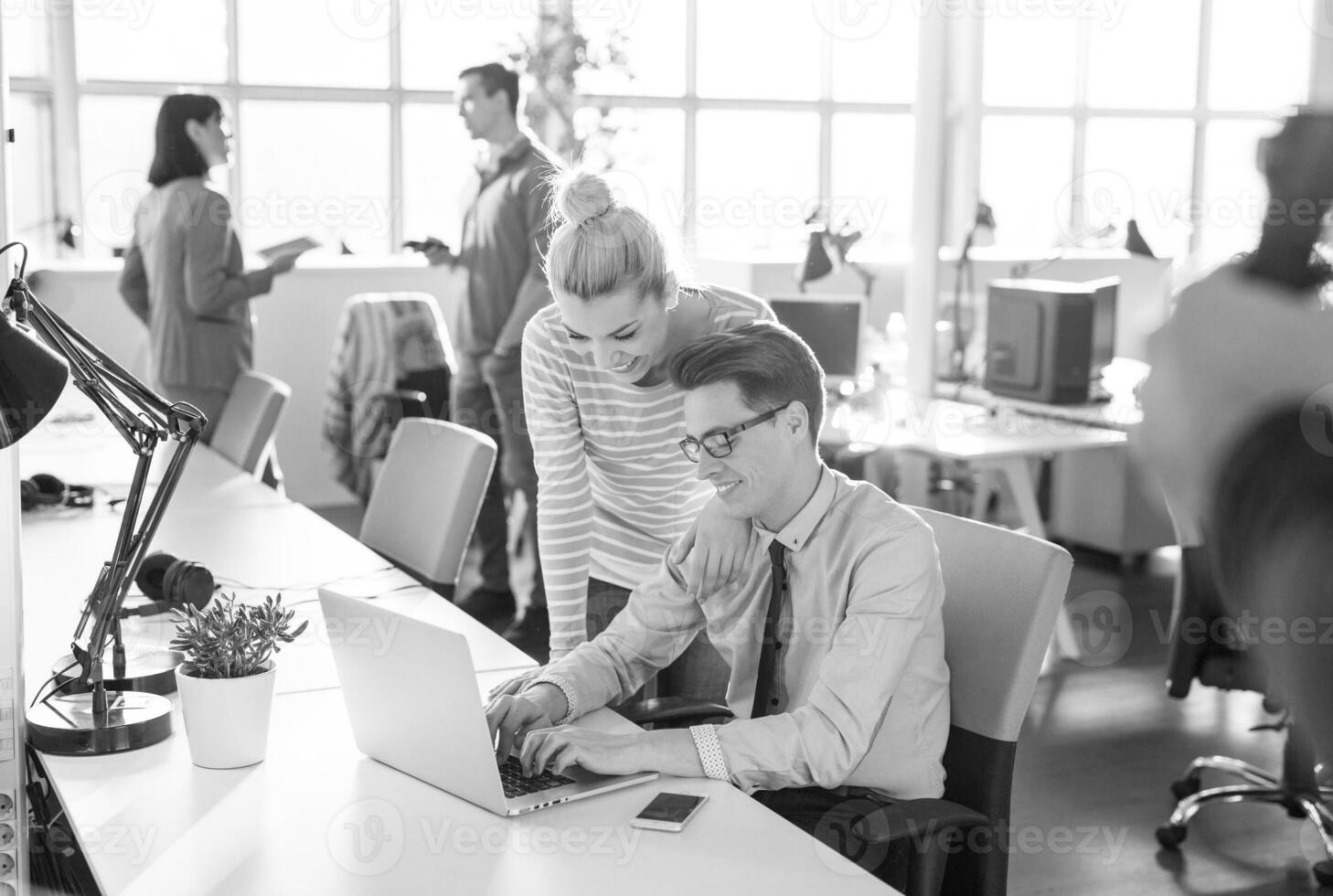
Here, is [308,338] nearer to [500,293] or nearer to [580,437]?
[500,293]

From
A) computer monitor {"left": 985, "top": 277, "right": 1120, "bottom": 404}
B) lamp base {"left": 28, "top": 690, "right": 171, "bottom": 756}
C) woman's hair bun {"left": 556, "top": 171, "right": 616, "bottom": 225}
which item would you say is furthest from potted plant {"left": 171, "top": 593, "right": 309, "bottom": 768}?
computer monitor {"left": 985, "top": 277, "right": 1120, "bottom": 404}

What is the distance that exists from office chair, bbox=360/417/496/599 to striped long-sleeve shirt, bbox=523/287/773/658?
0.48m

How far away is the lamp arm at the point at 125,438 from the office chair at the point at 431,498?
936 millimetres

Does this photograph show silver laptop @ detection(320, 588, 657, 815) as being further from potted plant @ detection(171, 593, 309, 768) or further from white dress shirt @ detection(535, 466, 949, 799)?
white dress shirt @ detection(535, 466, 949, 799)

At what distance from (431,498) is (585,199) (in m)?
1.03

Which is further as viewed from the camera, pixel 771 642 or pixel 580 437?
pixel 580 437

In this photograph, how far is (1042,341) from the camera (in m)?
4.66

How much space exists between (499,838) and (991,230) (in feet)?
15.6

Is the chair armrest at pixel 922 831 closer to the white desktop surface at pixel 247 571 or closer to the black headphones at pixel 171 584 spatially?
the white desktop surface at pixel 247 571

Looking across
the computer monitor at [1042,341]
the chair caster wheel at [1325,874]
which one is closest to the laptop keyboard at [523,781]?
the chair caster wheel at [1325,874]

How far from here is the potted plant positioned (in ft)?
5.38

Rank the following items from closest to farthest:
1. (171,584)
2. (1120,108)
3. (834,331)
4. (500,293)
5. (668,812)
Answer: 1. (668,812)
2. (171,584)
3. (500,293)
4. (834,331)
5. (1120,108)

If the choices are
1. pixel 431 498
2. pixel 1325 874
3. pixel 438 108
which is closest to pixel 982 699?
pixel 431 498

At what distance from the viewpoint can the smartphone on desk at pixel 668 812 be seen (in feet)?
4.96
